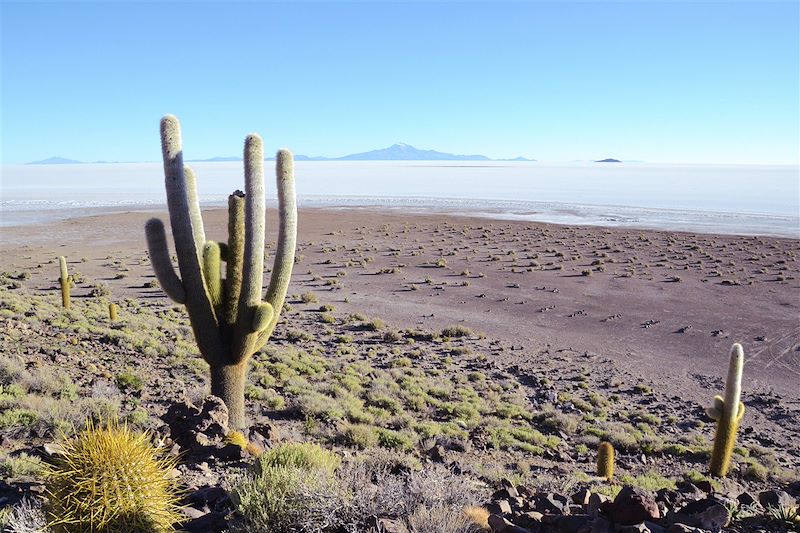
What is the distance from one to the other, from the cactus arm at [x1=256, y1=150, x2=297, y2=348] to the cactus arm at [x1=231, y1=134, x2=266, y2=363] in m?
0.35

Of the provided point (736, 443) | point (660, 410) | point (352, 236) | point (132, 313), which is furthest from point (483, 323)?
point (352, 236)

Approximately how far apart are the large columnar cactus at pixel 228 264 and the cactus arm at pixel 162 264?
0.04 ft

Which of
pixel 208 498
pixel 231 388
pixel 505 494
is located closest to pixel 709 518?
pixel 505 494

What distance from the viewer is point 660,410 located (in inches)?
495

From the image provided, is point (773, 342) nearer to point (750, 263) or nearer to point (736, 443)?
point (736, 443)

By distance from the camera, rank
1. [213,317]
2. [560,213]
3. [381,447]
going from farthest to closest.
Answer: [560,213]
[381,447]
[213,317]

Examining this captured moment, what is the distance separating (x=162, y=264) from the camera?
816cm

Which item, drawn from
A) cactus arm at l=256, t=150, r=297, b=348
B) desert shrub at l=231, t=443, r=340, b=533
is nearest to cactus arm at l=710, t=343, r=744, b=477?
cactus arm at l=256, t=150, r=297, b=348

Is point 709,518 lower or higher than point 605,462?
higher

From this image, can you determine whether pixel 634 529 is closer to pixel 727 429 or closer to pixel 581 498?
pixel 581 498

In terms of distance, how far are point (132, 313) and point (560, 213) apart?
55.2m

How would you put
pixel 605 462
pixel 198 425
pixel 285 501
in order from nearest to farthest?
pixel 285 501
pixel 198 425
pixel 605 462

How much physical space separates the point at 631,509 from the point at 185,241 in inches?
252

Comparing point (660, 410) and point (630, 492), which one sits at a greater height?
point (630, 492)
